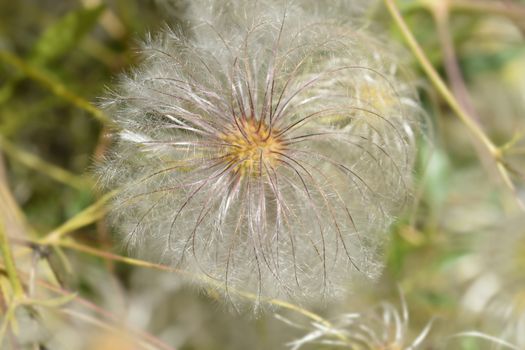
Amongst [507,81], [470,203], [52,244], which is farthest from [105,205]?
[507,81]

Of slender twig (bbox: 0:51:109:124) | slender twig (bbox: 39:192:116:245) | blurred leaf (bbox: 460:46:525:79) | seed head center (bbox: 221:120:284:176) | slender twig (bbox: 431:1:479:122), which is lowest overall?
slender twig (bbox: 39:192:116:245)

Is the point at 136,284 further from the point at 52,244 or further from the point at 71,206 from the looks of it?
the point at 52,244

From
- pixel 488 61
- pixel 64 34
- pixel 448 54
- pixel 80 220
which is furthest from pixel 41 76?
pixel 488 61

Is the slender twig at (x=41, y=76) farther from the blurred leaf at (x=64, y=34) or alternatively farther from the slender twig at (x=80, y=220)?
the slender twig at (x=80, y=220)

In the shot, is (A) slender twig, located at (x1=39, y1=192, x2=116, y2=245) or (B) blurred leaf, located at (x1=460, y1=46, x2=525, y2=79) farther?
(B) blurred leaf, located at (x1=460, y1=46, x2=525, y2=79)

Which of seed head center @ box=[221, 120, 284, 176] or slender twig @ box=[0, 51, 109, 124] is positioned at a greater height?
slender twig @ box=[0, 51, 109, 124]

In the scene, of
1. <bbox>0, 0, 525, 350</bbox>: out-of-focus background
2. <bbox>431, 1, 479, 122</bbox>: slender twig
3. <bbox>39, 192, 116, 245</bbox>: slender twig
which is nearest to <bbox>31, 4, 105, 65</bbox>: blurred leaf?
<bbox>0, 0, 525, 350</bbox>: out-of-focus background

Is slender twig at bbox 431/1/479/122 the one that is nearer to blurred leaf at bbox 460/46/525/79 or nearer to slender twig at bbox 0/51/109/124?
blurred leaf at bbox 460/46/525/79
